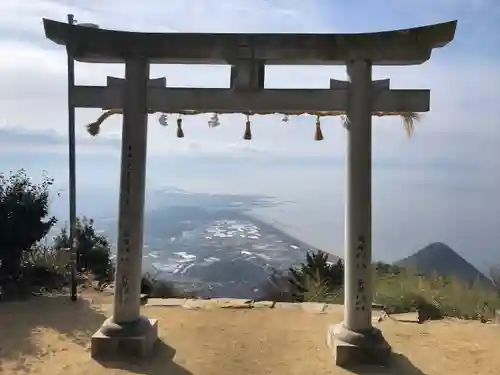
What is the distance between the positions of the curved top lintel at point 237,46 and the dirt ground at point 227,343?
132 inches

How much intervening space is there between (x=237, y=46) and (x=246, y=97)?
0.57 meters

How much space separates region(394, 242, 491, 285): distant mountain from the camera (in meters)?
9.47

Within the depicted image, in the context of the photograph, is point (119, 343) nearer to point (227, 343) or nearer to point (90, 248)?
point (227, 343)

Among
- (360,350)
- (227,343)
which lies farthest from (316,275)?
(360,350)

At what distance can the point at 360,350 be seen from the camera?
5.65 metres

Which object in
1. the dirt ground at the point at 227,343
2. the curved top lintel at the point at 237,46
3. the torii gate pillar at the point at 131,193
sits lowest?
the dirt ground at the point at 227,343

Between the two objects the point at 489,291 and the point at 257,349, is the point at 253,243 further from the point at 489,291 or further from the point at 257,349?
the point at 257,349

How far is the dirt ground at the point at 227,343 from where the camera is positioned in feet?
18.5

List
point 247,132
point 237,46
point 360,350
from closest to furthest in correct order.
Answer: point 360,350 < point 237,46 < point 247,132

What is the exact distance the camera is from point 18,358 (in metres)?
5.86

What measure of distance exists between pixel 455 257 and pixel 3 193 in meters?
9.44

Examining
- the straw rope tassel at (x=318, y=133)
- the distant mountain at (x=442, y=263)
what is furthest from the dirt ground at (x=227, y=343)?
the straw rope tassel at (x=318, y=133)

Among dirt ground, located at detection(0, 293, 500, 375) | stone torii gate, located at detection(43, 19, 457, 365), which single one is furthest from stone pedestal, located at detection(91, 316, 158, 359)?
dirt ground, located at detection(0, 293, 500, 375)

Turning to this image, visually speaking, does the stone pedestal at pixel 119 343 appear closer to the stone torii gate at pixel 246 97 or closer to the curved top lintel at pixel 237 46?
the stone torii gate at pixel 246 97
